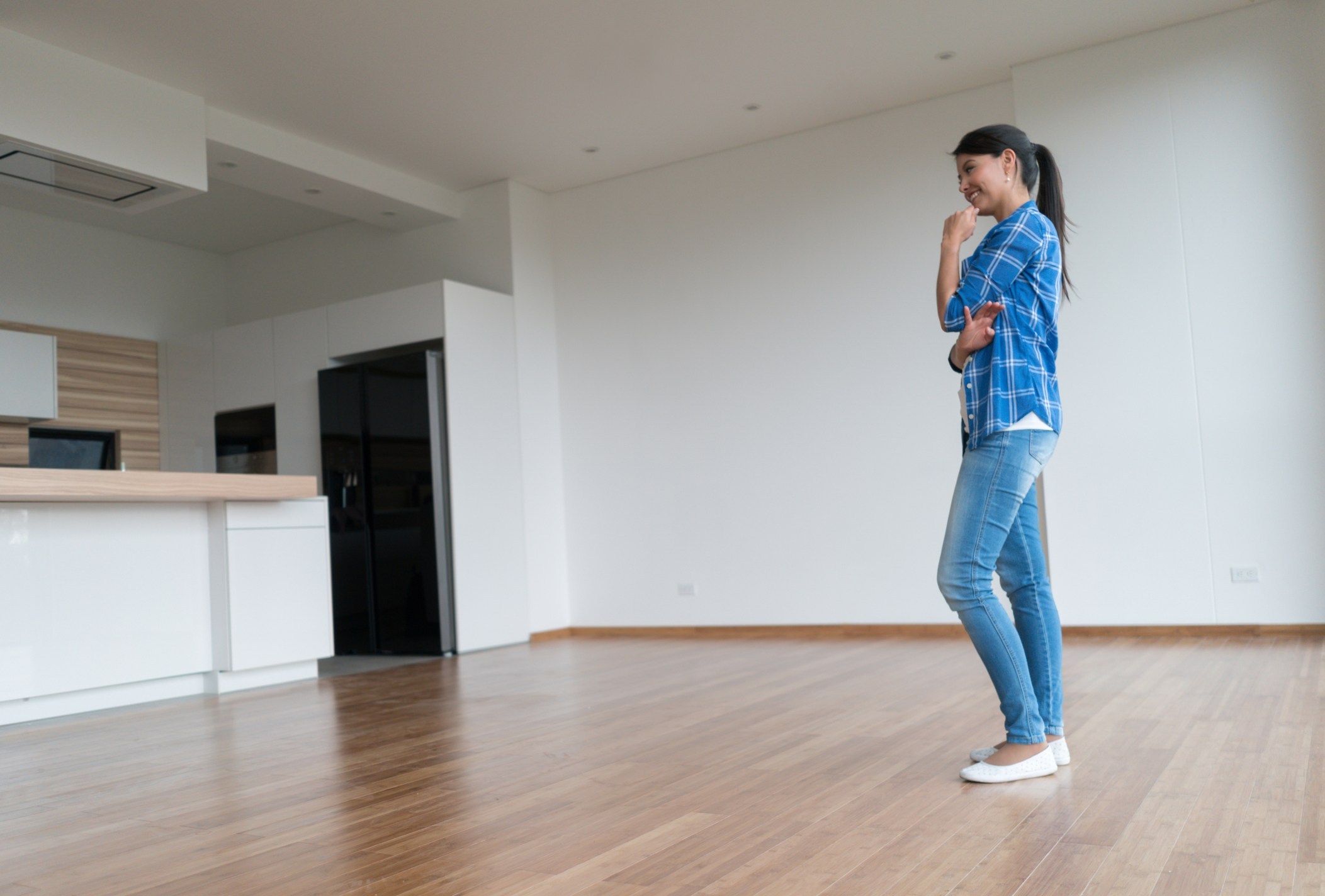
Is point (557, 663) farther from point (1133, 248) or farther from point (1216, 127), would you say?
point (1216, 127)

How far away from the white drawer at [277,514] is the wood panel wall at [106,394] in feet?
9.16

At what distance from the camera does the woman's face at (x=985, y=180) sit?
7.56ft

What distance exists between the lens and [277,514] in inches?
189

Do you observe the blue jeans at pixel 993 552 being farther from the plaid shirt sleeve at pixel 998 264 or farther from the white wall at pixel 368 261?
the white wall at pixel 368 261

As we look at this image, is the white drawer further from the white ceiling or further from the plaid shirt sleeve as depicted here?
the plaid shirt sleeve

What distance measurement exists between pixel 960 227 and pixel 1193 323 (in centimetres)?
320

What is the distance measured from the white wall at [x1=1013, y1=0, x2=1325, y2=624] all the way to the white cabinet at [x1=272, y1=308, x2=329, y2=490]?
4.29 m

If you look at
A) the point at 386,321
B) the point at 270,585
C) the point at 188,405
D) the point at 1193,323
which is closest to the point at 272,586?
the point at 270,585

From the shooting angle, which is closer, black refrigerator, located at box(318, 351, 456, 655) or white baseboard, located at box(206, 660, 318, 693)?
white baseboard, located at box(206, 660, 318, 693)

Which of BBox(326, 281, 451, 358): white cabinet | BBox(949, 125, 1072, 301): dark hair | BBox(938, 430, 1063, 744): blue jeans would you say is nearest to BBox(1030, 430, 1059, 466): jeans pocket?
BBox(938, 430, 1063, 744): blue jeans

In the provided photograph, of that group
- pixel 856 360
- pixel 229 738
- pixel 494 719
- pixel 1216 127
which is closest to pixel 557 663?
pixel 494 719

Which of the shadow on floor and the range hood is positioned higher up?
the range hood

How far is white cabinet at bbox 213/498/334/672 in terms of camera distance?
452cm

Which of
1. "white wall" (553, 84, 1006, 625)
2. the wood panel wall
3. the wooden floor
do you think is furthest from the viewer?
the wood panel wall
